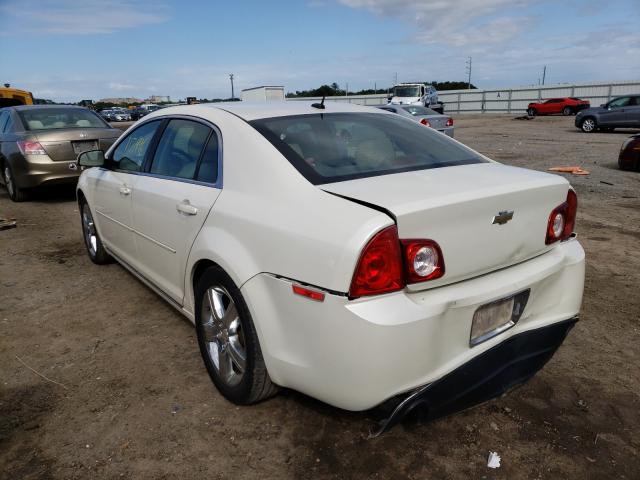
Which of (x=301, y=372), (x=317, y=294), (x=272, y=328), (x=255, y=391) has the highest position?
(x=317, y=294)

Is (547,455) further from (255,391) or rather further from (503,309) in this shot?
(255,391)

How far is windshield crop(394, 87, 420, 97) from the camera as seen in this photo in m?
29.4

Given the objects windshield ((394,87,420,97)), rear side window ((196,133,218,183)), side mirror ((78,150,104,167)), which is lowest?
side mirror ((78,150,104,167))

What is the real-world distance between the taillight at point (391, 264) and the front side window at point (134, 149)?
2.32m

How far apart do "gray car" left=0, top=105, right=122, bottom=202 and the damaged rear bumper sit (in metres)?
7.35

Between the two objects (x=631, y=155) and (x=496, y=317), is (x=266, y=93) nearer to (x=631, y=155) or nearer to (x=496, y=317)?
(x=496, y=317)

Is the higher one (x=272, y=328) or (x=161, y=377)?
(x=272, y=328)

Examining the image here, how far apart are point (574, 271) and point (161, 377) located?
2.38 metres

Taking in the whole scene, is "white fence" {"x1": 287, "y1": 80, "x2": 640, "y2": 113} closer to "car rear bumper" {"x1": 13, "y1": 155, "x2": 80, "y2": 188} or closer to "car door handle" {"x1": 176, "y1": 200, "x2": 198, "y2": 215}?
"car rear bumper" {"x1": 13, "y1": 155, "x2": 80, "y2": 188}

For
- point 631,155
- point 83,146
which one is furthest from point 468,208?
point 631,155

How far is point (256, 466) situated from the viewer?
2.25m

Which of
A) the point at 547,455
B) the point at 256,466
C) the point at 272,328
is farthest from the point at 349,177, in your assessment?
the point at 547,455

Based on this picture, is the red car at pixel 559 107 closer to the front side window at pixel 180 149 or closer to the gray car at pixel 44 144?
the gray car at pixel 44 144

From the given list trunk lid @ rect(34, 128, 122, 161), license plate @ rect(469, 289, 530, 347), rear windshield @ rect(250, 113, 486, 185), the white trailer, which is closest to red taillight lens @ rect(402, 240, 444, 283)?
license plate @ rect(469, 289, 530, 347)
